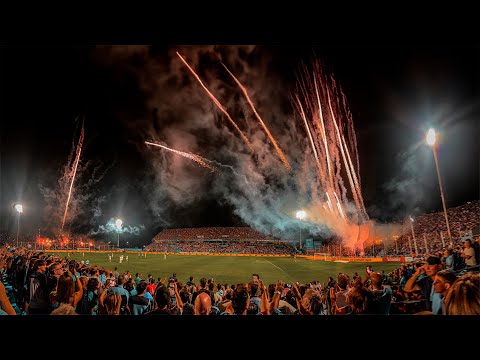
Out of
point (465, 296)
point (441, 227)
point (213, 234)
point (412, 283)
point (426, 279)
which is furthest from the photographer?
point (213, 234)

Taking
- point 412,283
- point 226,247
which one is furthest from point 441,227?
point 226,247

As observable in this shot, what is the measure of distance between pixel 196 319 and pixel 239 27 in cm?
377

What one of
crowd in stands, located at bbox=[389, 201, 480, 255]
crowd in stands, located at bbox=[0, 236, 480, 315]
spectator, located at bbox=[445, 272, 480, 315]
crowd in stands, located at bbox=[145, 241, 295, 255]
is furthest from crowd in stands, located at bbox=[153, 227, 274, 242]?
spectator, located at bbox=[445, 272, 480, 315]

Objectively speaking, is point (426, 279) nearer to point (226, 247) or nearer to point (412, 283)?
point (412, 283)


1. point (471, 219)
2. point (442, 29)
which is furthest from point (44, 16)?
point (471, 219)

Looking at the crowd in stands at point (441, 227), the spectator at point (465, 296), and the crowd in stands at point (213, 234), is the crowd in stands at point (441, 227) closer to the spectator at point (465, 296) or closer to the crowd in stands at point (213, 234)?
the spectator at point (465, 296)

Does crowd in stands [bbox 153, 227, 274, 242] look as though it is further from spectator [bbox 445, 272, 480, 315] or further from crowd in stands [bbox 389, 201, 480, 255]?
spectator [bbox 445, 272, 480, 315]

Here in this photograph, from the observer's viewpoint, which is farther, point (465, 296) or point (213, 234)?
point (213, 234)

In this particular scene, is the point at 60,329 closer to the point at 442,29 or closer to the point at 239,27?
the point at 239,27

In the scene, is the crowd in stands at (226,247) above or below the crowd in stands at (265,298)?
above

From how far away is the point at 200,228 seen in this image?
70.1 metres

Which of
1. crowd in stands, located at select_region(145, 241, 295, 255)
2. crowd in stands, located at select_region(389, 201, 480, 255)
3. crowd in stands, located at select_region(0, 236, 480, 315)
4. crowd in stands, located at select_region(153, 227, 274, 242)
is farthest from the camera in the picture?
crowd in stands, located at select_region(153, 227, 274, 242)

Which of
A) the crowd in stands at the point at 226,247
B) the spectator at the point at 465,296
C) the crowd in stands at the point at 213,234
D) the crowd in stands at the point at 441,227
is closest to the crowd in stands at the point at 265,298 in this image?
the spectator at the point at 465,296

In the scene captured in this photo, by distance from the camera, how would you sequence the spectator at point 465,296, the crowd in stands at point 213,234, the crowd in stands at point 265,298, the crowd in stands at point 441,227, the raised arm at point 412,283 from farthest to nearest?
the crowd in stands at point 213,234 < the crowd in stands at point 441,227 < the raised arm at point 412,283 < the crowd in stands at point 265,298 < the spectator at point 465,296
